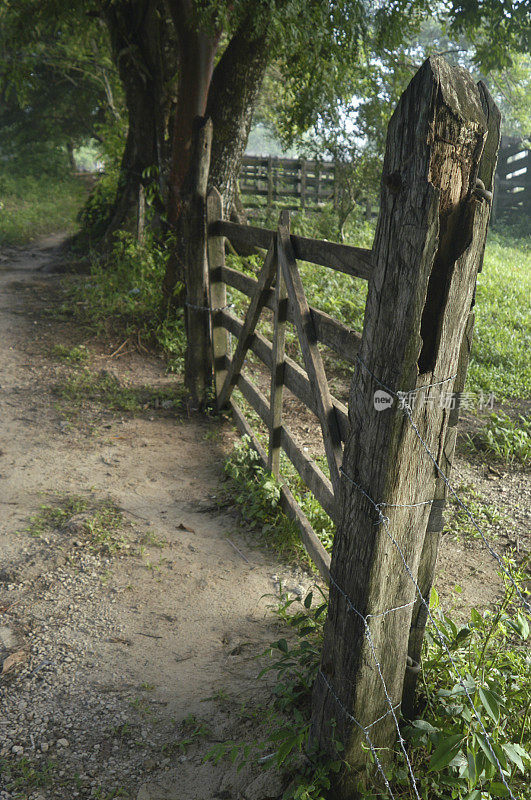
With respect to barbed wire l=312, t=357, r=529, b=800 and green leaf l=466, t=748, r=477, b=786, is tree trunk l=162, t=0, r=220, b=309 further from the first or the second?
green leaf l=466, t=748, r=477, b=786

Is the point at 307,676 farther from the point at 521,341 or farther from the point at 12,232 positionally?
the point at 12,232

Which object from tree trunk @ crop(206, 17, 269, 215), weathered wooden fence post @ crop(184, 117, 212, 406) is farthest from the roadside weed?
tree trunk @ crop(206, 17, 269, 215)

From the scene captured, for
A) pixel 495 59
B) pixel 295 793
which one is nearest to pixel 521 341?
pixel 495 59

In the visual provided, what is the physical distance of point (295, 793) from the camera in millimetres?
2023

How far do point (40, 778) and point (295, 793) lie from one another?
110cm

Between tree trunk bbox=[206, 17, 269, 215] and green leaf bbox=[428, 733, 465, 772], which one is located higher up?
tree trunk bbox=[206, 17, 269, 215]

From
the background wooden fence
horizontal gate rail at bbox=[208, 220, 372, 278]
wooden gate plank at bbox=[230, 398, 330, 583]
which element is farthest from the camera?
the background wooden fence

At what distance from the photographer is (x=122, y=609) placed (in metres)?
3.38

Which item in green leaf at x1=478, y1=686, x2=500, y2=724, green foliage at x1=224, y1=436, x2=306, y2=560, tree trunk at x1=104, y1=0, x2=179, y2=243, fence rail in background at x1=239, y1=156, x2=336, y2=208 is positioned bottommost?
green foliage at x1=224, y1=436, x2=306, y2=560

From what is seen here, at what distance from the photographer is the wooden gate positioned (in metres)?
3.22

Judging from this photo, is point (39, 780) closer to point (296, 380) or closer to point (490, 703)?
point (490, 703)

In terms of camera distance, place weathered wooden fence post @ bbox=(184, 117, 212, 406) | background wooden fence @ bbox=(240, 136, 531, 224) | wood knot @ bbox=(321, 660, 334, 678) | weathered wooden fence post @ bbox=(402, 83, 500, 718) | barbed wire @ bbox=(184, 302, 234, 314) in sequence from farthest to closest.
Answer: background wooden fence @ bbox=(240, 136, 531, 224)
barbed wire @ bbox=(184, 302, 234, 314)
weathered wooden fence post @ bbox=(184, 117, 212, 406)
wood knot @ bbox=(321, 660, 334, 678)
weathered wooden fence post @ bbox=(402, 83, 500, 718)

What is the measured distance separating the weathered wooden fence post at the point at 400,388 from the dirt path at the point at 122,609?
716 mm

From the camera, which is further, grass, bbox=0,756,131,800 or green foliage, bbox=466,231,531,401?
green foliage, bbox=466,231,531,401
